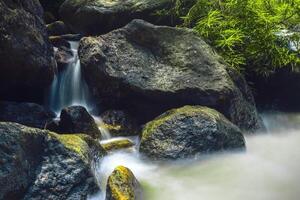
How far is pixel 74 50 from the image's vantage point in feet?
40.9

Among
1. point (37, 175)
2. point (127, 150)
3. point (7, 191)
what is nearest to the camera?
point (7, 191)

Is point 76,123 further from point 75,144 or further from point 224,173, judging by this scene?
point 224,173

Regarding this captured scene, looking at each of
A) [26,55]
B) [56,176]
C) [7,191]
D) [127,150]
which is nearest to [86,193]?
[56,176]

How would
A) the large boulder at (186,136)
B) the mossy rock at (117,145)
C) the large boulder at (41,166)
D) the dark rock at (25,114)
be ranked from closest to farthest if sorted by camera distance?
the large boulder at (41,166) → the large boulder at (186,136) → the mossy rock at (117,145) → the dark rock at (25,114)

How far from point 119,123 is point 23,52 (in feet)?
8.77

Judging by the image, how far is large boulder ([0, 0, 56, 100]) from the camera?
27.8 ft

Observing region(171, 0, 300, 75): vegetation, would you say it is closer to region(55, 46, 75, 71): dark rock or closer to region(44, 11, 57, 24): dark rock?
region(55, 46, 75, 71): dark rock

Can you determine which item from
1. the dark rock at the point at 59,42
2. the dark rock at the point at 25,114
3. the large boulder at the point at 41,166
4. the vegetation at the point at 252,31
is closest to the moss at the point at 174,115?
the large boulder at the point at 41,166

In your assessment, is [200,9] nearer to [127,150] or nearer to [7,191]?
[127,150]

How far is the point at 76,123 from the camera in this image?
8688 mm

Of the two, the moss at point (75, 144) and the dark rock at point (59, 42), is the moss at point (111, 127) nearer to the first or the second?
the moss at point (75, 144)

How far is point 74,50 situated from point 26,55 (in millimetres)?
3593

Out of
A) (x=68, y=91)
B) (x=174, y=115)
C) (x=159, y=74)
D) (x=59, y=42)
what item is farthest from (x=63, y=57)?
(x=174, y=115)

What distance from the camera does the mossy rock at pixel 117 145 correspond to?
8378 mm
